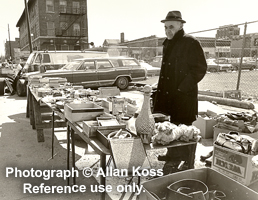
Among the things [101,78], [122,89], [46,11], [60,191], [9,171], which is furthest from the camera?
[46,11]

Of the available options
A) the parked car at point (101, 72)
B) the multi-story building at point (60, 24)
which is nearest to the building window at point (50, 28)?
the multi-story building at point (60, 24)

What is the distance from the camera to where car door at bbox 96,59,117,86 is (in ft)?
37.9

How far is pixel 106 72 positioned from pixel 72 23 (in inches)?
1040

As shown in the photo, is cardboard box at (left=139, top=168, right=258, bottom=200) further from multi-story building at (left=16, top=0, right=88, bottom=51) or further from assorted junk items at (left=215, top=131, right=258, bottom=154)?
multi-story building at (left=16, top=0, right=88, bottom=51)

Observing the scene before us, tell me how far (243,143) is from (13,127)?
528 cm

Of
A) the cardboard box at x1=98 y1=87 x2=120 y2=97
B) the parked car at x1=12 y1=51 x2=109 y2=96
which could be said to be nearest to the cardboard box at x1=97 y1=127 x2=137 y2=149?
the cardboard box at x1=98 y1=87 x2=120 y2=97

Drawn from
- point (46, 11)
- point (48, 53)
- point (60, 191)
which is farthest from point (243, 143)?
point (46, 11)

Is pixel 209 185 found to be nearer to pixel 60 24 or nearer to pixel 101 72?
pixel 101 72

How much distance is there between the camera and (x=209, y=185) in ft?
5.84

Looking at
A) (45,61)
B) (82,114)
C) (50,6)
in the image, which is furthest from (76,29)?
(82,114)

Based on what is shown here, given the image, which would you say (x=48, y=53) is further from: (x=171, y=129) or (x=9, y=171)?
(x=171, y=129)

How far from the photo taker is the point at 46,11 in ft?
112

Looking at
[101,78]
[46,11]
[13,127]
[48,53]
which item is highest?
[46,11]

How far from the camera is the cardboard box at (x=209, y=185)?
1.53m
